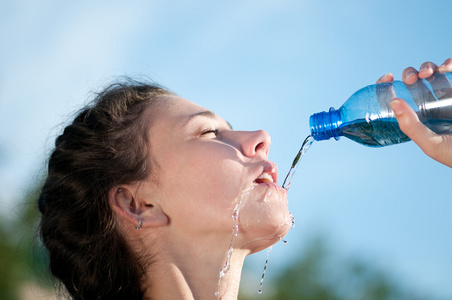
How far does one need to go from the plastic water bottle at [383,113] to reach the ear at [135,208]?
2.25 feet

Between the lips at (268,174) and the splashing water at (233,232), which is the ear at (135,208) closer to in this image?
the splashing water at (233,232)

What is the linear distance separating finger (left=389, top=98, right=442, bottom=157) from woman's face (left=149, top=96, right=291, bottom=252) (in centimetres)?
51

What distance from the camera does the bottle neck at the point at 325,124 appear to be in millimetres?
2109

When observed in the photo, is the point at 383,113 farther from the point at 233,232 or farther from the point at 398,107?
the point at 233,232

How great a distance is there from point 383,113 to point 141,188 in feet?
3.28

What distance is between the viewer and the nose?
6.73 ft

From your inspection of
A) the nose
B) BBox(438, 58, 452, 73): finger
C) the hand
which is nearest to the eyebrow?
the nose

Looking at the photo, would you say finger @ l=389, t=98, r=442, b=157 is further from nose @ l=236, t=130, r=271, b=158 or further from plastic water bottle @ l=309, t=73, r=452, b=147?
nose @ l=236, t=130, r=271, b=158

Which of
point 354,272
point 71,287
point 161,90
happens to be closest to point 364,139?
point 161,90

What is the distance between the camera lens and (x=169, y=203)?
6.82 ft

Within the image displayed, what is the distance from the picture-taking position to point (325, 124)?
2109mm

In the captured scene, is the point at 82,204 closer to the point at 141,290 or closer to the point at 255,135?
the point at 141,290

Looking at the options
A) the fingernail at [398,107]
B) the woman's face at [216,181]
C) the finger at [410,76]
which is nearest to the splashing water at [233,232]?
the woman's face at [216,181]

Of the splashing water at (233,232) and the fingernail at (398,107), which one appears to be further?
the splashing water at (233,232)
